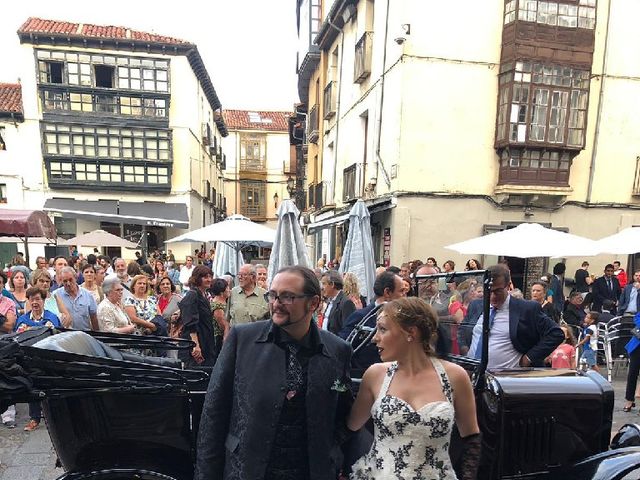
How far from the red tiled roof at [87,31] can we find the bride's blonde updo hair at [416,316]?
83.4 feet

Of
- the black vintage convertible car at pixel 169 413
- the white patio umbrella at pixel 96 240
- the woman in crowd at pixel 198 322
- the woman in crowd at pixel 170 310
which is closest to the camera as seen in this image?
the black vintage convertible car at pixel 169 413

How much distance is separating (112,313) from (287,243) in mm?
2750

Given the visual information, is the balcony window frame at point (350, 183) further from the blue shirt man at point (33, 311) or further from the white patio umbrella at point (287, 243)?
the blue shirt man at point (33, 311)

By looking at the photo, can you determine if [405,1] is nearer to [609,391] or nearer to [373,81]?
[373,81]

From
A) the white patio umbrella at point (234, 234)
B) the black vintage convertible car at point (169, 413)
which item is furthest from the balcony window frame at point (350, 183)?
the black vintage convertible car at point (169, 413)

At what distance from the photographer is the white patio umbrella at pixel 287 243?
6617 millimetres

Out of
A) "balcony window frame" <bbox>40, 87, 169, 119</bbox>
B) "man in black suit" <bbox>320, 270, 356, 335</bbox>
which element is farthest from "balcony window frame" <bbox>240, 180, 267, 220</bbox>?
"man in black suit" <bbox>320, 270, 356, 335</bbox>

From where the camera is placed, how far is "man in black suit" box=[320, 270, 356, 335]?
470 cm

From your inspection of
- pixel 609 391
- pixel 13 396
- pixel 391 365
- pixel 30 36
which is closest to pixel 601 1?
pixel 609 391

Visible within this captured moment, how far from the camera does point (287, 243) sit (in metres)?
6.67

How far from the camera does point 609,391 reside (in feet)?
9.39

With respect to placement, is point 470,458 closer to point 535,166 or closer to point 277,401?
point 277,401

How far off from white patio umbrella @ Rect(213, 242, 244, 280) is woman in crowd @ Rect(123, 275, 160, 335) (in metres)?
3.62

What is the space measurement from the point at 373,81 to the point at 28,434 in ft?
43.0
